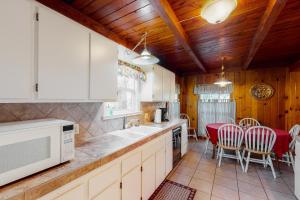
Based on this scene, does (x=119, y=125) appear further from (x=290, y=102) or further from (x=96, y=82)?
Result: (x=290, y=102)

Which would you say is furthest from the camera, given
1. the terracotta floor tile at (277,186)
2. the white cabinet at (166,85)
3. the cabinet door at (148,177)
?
the white cabinet at (166,85)

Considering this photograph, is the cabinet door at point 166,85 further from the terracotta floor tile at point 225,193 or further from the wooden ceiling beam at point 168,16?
the terracotta floor tile at point 225,193

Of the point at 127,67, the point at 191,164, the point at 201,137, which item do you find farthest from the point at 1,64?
the point at 201,137

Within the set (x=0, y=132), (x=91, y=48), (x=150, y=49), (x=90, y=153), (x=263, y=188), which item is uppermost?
(x=150, y=49)

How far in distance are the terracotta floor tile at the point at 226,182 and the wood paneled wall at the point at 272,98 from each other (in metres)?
2.66

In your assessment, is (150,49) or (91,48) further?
(150,49)

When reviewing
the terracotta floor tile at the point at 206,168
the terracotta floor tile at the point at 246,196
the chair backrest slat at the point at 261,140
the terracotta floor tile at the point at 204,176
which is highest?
the chair backrest slat at the point at 261,140

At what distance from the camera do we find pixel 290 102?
13.6 ft

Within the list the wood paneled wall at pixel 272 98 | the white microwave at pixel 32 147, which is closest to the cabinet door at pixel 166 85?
the wood paneled wall at pixel 272 98

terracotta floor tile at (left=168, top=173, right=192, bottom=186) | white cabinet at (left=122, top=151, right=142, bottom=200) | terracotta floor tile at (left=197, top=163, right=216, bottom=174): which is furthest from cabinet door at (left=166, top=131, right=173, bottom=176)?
white cabinet at (left=122, top=151, right=142, bottom=200)

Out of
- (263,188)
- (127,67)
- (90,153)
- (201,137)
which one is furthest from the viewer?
(201,137)

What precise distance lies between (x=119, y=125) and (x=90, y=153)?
108cm

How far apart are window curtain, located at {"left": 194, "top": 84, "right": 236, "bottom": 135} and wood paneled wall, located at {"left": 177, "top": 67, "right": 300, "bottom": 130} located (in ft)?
0.65

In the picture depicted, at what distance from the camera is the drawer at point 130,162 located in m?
1.56
